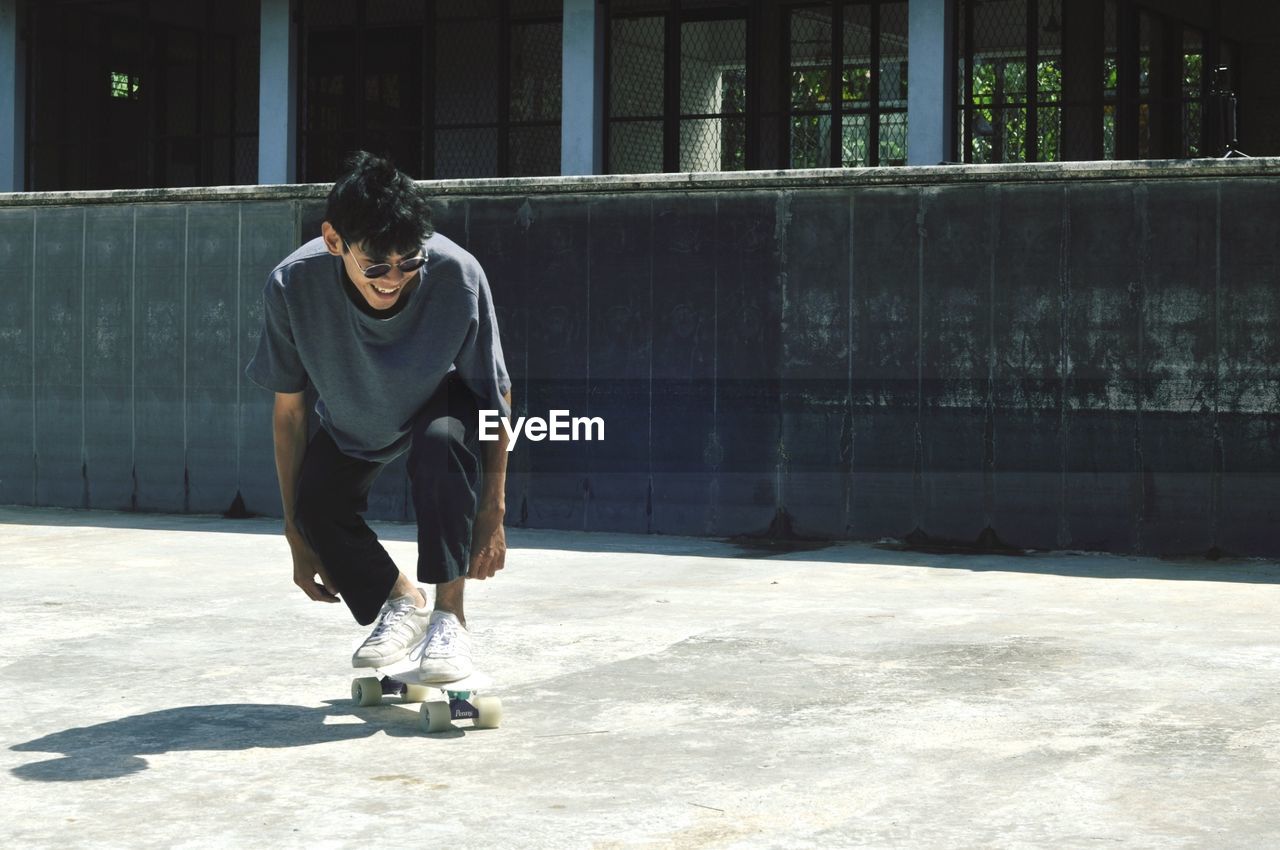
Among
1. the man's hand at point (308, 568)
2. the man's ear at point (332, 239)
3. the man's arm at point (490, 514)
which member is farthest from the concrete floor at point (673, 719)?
the man's ear at point (332, 239)

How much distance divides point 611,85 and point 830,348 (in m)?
8.82

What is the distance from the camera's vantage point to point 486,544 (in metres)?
5.09

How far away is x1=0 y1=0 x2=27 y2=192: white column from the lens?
63.2ft

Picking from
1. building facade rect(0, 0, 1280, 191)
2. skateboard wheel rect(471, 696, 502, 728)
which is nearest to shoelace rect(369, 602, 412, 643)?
skateboard wheel rect(471, 696, 502, 728)

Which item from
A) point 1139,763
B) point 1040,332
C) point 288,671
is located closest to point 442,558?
point 288,671

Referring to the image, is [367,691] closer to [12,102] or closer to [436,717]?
[436,717]

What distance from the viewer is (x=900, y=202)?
425 inches

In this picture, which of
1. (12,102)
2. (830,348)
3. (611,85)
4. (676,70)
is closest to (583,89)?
(676,70)

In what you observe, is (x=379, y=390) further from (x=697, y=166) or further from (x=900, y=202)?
(x=697, y=166)

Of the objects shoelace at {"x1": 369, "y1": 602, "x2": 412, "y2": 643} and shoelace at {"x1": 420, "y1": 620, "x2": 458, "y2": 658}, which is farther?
shoelace at {"x1": 369, "y1": 602, "x2": 412, "y2": 643}

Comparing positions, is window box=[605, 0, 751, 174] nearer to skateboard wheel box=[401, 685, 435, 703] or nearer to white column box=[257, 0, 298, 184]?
white column box=[257, 0, 298, 184]

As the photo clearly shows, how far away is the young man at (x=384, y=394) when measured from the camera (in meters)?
4.79

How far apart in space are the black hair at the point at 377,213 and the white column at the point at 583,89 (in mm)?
11327

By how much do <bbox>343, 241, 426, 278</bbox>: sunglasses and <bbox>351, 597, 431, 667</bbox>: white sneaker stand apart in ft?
3.52
